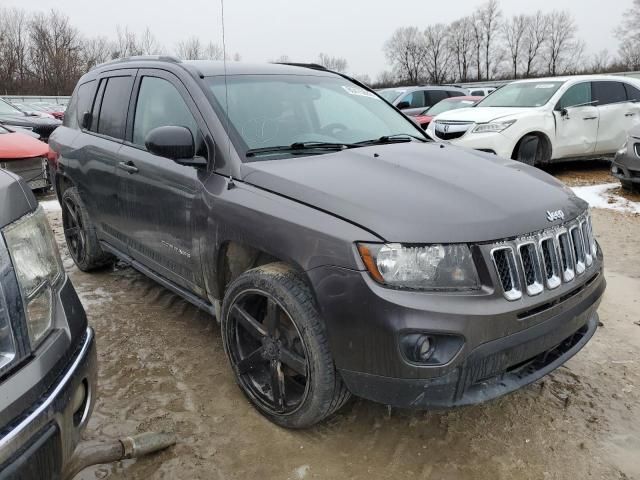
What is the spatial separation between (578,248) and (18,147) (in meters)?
7.66

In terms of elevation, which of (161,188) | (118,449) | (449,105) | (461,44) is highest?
(461,44)

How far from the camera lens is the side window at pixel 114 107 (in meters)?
3.68

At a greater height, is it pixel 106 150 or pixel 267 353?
pixel 106 150

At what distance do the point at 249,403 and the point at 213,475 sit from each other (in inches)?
20.4

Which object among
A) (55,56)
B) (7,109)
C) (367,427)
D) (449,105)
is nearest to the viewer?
(367,427)

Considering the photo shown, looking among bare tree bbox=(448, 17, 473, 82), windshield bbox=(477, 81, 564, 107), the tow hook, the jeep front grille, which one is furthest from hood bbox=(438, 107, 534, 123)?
bare tree bbox=(448, 17, 473, 82)

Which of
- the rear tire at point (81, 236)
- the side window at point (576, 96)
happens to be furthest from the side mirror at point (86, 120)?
the side window at point (576, 96)

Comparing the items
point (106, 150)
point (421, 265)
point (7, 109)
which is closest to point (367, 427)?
point (421, 265)

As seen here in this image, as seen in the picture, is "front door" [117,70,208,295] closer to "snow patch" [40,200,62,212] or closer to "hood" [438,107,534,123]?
"snow patch" [40,200,62,212]

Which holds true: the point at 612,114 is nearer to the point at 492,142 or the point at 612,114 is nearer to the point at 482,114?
the point at 482,114

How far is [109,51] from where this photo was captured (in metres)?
53.8

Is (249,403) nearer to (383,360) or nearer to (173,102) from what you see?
(383,360)

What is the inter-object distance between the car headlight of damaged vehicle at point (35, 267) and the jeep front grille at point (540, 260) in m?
1.59

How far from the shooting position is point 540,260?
215 centimetres
